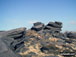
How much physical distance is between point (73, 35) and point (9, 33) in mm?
32821

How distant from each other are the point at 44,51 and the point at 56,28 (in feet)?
94.5

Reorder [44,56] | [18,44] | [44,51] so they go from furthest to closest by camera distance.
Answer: [18,44] < [44,51] < [44,56]

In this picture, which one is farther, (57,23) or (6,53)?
(57,23)

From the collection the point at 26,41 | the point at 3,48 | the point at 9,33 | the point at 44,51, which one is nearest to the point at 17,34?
the point at 9,33

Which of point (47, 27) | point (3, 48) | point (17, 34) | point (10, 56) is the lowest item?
point (10, 56)

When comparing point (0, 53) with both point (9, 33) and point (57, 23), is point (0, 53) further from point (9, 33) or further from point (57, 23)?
point (57, 23)

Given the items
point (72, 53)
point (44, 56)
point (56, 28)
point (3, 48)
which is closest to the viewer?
point (3, 48)

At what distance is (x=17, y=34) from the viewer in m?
29.0

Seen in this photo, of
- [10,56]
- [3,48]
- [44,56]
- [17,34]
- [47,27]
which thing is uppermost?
[47,27]

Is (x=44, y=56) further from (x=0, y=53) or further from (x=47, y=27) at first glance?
(x=47, y=27)

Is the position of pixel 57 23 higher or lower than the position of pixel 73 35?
higher

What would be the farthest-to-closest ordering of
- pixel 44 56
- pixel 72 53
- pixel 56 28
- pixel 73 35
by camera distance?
pixel 56 28 < pixel 73 35 < pixel 72 53 < pixel 44 56

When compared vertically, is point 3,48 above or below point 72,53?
above

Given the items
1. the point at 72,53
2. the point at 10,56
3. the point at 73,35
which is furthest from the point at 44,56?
the point at 73,35
